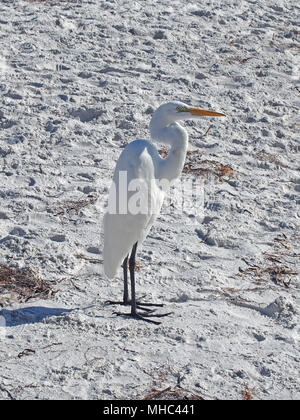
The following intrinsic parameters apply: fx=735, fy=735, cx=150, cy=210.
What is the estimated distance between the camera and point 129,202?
4.23m

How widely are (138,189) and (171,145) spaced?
41 cm

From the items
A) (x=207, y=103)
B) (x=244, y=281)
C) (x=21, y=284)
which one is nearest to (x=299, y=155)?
(x=207, y=103)

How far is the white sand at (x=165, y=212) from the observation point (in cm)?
379

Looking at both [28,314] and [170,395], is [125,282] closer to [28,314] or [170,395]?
[28,314]

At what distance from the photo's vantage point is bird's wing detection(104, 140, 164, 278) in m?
4.22

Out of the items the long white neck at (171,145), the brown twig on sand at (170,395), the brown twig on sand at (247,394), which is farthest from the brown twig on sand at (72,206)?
the brown twig on sand at (247,394)

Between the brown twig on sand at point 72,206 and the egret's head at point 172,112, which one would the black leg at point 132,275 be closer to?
the egret's head at point 172,112

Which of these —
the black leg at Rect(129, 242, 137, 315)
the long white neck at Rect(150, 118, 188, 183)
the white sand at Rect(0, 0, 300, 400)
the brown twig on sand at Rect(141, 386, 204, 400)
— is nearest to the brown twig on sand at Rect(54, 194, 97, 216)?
the white sand at Rect(0, 0, 300, 400)

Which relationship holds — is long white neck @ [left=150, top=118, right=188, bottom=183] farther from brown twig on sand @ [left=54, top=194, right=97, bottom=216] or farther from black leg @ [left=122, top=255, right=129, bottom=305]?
brown twig on sand @ [left=54, top=194, right=97, bottom=216]

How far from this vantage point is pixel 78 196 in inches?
215

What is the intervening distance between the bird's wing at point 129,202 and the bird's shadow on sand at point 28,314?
1.34 feet

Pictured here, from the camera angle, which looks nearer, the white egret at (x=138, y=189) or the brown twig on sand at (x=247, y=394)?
the brown twig on sand at (x=247, y=394)

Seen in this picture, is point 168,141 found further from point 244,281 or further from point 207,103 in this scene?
point 207,103

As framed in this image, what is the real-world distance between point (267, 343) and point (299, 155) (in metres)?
2.74
